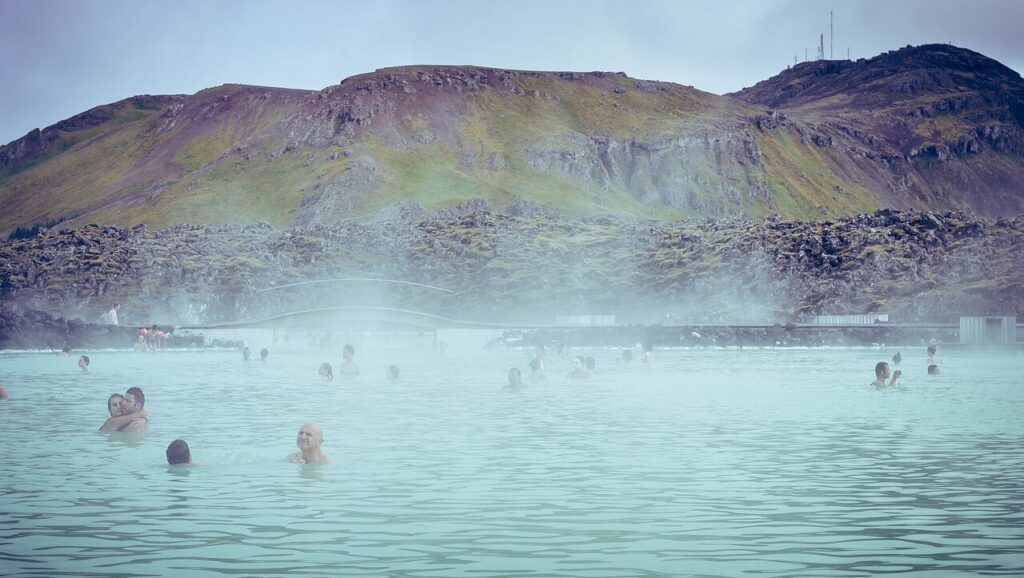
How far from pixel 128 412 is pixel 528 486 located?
9634 millimetres

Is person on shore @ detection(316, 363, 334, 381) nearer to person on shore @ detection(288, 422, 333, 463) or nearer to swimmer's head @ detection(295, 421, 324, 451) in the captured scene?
person on shore @ detection(288, 422, 333, 463)

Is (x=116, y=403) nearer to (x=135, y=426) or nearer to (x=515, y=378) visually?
(x=135, y=426)

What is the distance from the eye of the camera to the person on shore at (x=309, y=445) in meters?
17.2

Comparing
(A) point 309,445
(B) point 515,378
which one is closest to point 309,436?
(A) point 309,445

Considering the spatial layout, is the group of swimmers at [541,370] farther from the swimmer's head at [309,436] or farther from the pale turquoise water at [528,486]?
the swimmer's head at [309,436]

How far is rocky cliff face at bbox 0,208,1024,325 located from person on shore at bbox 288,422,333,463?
74988 millimetres

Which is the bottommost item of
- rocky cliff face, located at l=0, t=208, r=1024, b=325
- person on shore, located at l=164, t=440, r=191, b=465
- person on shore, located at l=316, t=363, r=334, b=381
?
person on shore, located at l=164, t=440, r=191, b=465

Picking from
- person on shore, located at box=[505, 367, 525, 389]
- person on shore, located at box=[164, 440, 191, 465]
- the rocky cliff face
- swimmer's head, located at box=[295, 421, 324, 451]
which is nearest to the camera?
swimmer's head, located at box=[295, 421, 324, 451]

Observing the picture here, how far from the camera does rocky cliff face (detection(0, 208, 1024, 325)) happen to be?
9862 cm

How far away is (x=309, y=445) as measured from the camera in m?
17.3

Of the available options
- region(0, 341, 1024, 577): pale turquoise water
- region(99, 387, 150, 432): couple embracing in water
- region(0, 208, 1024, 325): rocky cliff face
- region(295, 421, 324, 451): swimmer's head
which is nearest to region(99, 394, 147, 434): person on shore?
region(99, 387, 150, 432): couple embracing in water

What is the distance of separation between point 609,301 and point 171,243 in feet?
218

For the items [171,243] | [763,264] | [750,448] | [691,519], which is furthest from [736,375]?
[171,243]

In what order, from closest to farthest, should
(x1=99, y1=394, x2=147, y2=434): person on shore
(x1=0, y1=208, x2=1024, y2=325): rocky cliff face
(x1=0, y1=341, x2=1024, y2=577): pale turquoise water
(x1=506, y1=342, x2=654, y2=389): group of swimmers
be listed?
(x1=0, y1=341, x2=1024, y2=577): pale turquoise water → (x1=99, y1=394, x2=147, y2=434): person on shore → (x1=506, y1=342, x2=654, y2=389): group of swimmers → (x1=0, y1=208, x2=1024, y2=325): rocky cliff face
